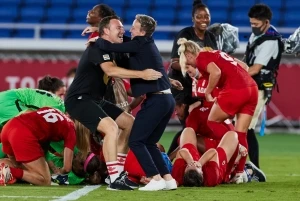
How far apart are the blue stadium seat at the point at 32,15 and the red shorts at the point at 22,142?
12736mm

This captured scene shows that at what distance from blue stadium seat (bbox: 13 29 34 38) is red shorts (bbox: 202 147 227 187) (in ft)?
42.2

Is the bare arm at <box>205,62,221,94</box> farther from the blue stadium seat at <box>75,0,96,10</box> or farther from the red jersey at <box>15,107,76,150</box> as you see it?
the blue stadium seat at <box>75,0,96,10</box>

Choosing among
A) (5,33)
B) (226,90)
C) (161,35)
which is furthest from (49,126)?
(5,33)

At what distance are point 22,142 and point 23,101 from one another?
104 cm

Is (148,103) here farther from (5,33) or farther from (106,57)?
(5,33)

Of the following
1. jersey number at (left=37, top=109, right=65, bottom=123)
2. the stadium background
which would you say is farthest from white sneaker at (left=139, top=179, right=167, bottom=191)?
the stadium background

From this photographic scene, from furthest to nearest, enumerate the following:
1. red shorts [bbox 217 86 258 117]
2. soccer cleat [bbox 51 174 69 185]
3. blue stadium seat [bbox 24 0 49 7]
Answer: blue stadium seat [bbox 24 0 49 7] → red shorts [bbox 217 86 258 117] → soccer cleat [bbox 51 174 69 185]

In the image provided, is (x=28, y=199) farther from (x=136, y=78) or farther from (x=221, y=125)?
(x=221, y=125)

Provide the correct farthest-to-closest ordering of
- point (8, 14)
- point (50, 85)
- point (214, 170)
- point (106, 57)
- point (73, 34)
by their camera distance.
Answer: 1. point (8, 14)
2. point (73, 34)
3. point (50, 85)
4. point (214, 170)
5. point (106, 57)

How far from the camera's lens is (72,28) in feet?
68.1

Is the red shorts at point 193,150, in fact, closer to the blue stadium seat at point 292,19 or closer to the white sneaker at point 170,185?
the white sneaker at point 170,185

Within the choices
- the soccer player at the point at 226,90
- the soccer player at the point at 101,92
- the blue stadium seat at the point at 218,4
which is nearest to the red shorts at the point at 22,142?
the soccer player at the point at 101,92

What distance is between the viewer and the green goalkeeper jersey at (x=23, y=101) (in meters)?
11.4

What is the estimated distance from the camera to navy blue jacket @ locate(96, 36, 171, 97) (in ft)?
32.8
